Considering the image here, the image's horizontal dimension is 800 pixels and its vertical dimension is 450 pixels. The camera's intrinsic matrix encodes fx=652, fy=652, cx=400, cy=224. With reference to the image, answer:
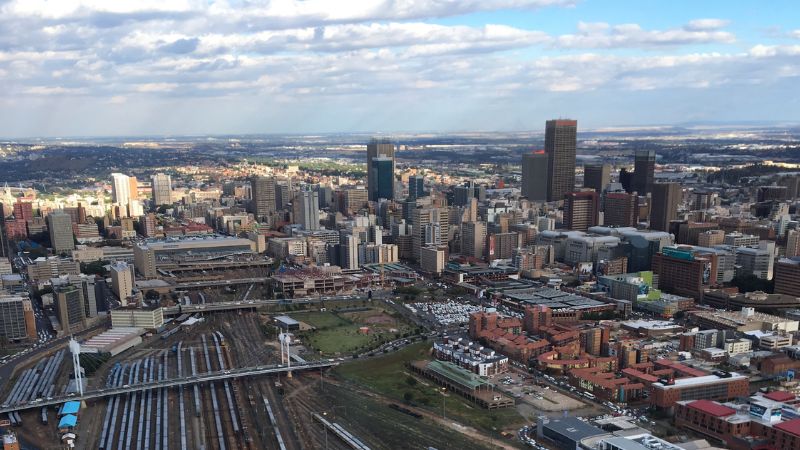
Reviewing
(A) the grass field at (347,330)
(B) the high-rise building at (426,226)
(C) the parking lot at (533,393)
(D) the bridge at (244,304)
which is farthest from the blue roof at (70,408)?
→ (B) the high-rise building at (426,226)

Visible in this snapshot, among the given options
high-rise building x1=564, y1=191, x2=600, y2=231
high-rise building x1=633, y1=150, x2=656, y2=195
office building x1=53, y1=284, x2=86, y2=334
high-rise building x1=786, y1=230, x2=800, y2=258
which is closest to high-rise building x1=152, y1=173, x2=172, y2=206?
office building x1=53, y1=284, x2=86, y2=334

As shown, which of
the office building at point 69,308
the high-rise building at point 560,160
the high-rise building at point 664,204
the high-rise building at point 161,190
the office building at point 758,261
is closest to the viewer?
the office building at point 69,308

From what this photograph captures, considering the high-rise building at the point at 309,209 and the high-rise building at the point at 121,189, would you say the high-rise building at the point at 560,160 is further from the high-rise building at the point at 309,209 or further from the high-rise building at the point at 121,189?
the high-rise building at the point at 121,189

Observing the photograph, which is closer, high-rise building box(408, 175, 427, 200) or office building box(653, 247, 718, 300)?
office building box(653, 247, 718, 300)

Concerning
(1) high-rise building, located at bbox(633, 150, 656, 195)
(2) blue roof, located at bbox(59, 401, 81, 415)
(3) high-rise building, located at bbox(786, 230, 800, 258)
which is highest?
(1) high-rise building, located at bbox(633, 150, 656, 195)

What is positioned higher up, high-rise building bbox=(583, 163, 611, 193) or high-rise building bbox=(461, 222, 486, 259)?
high-rise building bbox=(583, 163, 611, 193)

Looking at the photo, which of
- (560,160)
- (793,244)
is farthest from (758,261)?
(560,160)

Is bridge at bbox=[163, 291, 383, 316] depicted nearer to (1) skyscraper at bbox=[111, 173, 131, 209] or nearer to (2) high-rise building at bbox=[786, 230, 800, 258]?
(2) high-rise building at bbox=[786, 230, 800, 258]

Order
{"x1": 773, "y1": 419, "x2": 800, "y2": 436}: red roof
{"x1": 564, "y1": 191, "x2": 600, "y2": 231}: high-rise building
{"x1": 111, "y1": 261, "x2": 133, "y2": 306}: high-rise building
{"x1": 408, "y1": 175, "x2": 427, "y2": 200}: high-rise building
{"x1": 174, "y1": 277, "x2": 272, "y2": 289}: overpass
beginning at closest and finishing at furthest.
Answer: {"x1": 773, "y1": 419, "x2": 800, "y2": 436}: red roof, {"x1": 111, "y1": 261, "x2": 133, "y2": 306}: high-rise building, {"x1": 174, "y1": 277, "x2": 272, "y2": 289}: overpass, {"x1": 564, "y1": 191, "x2": 600, "y2": 231}: high-rise building, {"x1": 408, "y1": 175, "x2": 427, "y2": 200}: high-rise building
